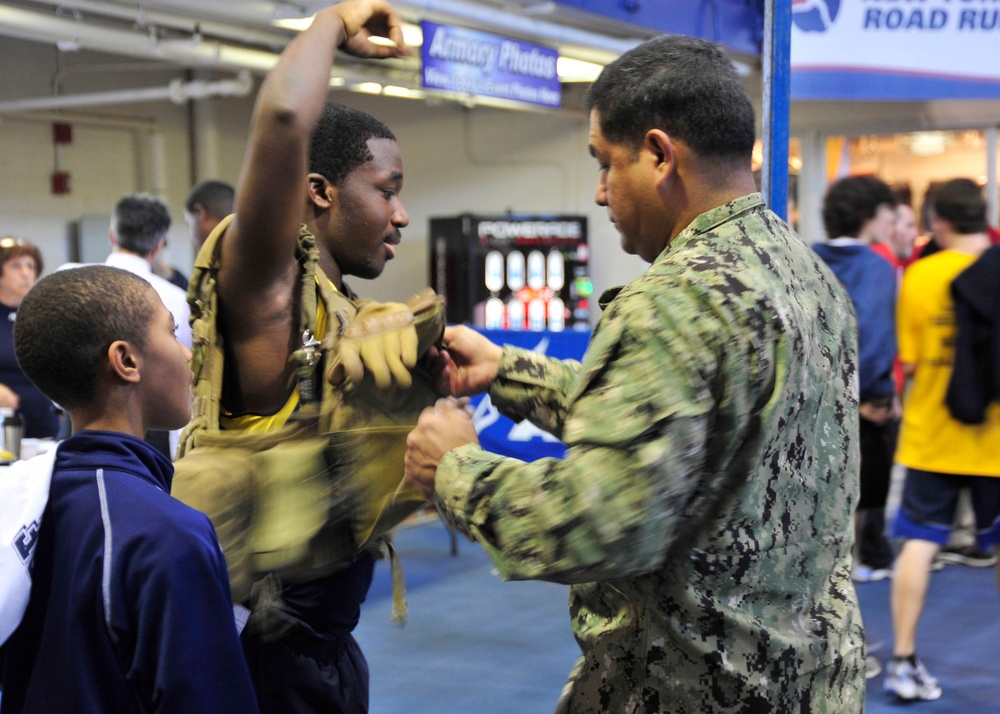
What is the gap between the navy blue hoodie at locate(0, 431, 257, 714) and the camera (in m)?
1.30

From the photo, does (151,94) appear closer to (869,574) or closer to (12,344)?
(12,344)

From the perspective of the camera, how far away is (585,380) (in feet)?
4.07

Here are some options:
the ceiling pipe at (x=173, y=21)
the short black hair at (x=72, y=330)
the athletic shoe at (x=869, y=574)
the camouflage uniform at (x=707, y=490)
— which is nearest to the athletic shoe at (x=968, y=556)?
the athletic shoe at (x=869, y=574)

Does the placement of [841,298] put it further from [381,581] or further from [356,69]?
[356,69]

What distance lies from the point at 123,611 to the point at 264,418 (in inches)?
15.5

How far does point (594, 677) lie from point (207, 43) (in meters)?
8.16

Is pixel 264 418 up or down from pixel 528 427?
up

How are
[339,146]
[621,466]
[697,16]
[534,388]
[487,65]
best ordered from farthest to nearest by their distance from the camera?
[697,16] < [487,65] < [339,146] < [534,388] < [621,466]

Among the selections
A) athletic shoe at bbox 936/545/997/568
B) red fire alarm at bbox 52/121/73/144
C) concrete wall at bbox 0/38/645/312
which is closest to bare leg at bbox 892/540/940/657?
athletic shoe at bbox 936/545/997/568

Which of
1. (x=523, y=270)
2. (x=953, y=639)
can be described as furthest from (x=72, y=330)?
(x=523, y=270)

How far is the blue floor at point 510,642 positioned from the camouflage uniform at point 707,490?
261 centimetres

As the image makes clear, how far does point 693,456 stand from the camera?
120 cm

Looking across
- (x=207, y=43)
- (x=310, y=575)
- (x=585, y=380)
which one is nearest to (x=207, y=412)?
(x=310, y=575)

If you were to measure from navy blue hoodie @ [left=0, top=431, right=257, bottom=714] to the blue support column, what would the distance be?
139 cm
